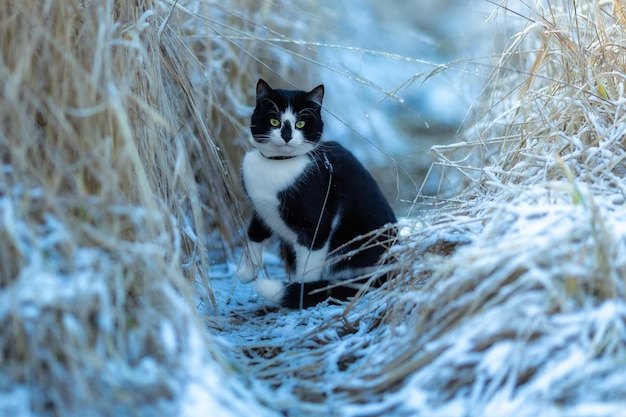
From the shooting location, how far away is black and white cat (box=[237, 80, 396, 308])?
6.24ft

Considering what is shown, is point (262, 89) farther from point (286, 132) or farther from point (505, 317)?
point (505, 317)

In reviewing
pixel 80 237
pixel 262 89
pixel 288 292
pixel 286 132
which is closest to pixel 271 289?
pixel 288 292

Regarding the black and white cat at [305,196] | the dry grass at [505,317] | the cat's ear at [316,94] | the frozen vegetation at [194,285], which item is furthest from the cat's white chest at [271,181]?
the dry grass at [505,317]

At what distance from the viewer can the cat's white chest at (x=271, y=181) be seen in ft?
6.27

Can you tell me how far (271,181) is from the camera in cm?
192

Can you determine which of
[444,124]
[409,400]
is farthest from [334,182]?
[444,124]

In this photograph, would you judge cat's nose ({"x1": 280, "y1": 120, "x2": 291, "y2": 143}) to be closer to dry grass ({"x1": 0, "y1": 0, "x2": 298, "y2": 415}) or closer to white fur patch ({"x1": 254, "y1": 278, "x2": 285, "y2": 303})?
white fur patch ({"x1": 254, "y1": 278, "x2": 285, "y2": 303})

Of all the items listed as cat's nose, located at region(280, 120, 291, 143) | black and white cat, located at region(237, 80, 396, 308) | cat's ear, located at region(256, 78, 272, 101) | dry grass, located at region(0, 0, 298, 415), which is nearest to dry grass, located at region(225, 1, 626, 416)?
dry grass, located at region(0, 0, 298, 415)

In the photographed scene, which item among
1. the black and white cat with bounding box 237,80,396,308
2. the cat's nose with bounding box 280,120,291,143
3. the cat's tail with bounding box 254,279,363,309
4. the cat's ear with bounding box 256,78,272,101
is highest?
the cat's ear with bounding box 256,78,272,101

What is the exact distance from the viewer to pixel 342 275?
1987 millimetres

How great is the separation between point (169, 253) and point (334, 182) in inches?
30.2

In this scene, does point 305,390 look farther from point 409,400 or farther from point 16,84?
point 16,84

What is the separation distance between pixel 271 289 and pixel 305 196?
0.90 ft

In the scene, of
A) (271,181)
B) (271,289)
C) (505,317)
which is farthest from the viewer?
(271,181)
